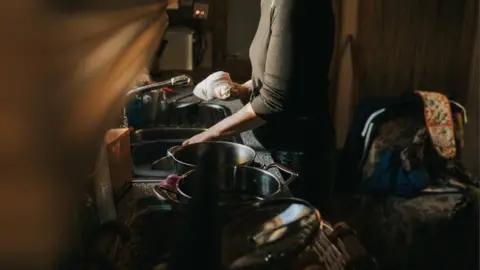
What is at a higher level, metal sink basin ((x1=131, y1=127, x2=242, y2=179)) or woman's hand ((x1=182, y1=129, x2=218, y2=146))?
woman's hand ((x1=182, y1=129, x2=218, y2=146))

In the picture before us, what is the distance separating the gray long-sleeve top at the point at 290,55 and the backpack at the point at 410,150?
74 cm

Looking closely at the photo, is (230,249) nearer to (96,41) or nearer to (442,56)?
(96,41)

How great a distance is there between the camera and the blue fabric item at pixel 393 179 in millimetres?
1732

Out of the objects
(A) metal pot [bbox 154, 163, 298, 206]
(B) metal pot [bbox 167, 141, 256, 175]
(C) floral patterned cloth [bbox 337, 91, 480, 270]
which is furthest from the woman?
(C) floral patterned cloth [bbox 337, 91, 480, 270]

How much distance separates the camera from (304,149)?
3.69 feet

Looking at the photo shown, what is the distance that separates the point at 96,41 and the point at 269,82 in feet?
2.44

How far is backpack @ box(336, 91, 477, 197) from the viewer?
1756mm

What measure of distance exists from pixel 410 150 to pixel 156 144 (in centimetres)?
99

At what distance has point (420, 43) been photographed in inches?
83.3

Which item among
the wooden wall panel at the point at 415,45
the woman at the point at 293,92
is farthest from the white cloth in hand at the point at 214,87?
the wooden wall panel at the point at 415,45

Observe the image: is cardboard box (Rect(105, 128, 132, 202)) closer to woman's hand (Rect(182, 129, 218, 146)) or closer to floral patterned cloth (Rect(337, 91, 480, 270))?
woman's hand (Rect(182, 129, 218, 146))

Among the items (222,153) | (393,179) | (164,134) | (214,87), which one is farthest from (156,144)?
(393,179)

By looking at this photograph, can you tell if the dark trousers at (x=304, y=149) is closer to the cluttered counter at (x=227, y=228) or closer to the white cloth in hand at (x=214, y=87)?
the white cloth in hand at (x=214, y=87)

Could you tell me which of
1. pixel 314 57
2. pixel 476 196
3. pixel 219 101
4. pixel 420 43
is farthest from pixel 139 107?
pixel 420 43
